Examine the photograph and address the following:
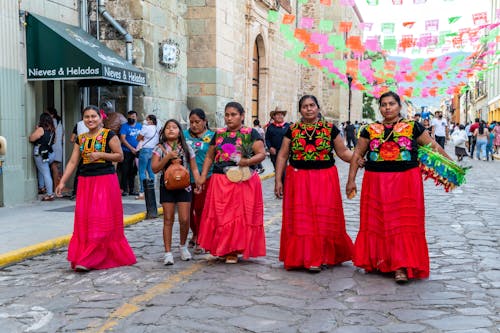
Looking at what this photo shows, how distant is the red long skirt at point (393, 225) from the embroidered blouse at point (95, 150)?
8.61 feet

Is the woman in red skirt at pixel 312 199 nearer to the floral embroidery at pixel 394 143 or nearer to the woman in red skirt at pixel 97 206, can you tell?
the floral embroidery at pixel 394 143

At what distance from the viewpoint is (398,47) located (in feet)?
65.4

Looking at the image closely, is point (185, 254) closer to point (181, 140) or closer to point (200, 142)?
point (181, 140)

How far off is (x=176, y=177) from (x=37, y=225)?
3.37 metres

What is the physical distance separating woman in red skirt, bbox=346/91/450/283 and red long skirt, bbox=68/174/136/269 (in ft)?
7.96

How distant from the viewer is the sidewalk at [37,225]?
274 inches

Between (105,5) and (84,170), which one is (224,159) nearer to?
(84,170)

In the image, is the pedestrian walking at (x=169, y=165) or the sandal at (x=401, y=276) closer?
the sandal at (x=401, y=276)

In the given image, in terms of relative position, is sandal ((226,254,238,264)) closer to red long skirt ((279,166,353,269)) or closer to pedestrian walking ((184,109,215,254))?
red long skirt ((279,166,353,269))

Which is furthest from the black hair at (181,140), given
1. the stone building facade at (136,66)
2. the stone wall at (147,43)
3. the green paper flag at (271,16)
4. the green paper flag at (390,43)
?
the green paper flag at (271,16)

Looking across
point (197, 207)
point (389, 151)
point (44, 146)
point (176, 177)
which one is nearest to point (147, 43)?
point (44, 146)

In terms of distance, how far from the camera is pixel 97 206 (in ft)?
19.8

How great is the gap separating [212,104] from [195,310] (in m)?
11.6

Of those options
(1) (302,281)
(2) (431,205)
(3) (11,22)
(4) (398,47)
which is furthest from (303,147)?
(4) (398,47)
